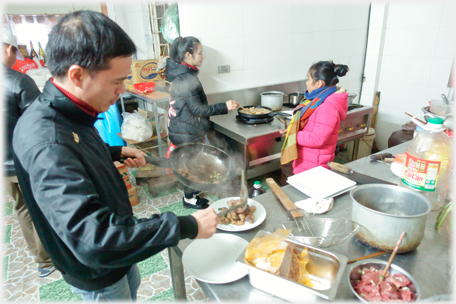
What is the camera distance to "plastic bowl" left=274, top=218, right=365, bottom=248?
103 centimetres

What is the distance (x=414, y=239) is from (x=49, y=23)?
5.66 m

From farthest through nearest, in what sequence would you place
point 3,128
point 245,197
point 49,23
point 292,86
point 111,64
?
point 49,23 < point 292,86 < point 3,128 < point 245,197 < point 111,64

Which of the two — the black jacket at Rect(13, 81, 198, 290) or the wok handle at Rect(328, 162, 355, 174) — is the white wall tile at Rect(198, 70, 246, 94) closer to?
the wok handle at Rect(328, 162, 355, 174)

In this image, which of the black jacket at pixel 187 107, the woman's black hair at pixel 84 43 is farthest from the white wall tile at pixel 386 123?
the woman's black hair at pixel 84 43

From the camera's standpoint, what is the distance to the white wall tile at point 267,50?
3.08 m

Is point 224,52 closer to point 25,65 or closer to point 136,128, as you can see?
point 136,128

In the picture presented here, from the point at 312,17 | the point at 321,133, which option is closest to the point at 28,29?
the point at 312,17

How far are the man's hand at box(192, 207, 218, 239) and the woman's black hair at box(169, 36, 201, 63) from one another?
6.16ft

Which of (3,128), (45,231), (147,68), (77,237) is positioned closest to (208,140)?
(147,68)

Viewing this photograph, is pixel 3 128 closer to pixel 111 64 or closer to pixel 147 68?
pixel 111 64

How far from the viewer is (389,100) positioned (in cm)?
388

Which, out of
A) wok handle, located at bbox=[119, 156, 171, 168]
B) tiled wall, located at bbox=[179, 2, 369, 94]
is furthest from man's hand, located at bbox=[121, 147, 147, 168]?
tiled wall, located at bbox=[179, 2, 369, 94]

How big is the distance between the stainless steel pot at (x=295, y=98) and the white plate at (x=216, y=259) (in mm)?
2464

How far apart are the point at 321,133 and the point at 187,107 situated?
4.06 feet
